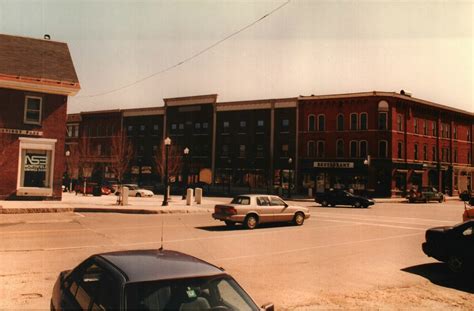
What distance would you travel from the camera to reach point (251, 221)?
57.7ft

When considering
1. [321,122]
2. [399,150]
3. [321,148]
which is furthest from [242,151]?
[399,150]

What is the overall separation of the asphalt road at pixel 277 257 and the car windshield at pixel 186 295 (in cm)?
282

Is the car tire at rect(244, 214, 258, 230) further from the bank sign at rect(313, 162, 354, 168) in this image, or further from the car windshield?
the bank sign at rect(313, 162, 354, 168)

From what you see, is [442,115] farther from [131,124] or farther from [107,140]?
[107,140]

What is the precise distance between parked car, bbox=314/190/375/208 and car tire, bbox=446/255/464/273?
22.8 meters

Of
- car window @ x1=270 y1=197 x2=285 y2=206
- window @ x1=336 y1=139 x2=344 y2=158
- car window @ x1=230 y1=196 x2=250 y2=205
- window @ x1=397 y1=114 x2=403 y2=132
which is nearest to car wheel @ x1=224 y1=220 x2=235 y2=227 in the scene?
car window @ x1=230 y1=196 x2=250 y2=205

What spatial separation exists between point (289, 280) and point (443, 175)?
5289 centimetres

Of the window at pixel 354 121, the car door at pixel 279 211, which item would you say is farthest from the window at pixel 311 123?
the car door at pixel 279 211

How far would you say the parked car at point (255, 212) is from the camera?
1738 centimetres

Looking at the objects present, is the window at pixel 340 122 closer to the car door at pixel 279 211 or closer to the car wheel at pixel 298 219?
the car wheel at pixel 298 219

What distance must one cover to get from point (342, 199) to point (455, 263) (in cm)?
2325

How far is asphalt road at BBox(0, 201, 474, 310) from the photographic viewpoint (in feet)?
25.1

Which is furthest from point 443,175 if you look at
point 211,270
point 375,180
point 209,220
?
point 211,270

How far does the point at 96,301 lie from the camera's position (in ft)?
13.0
